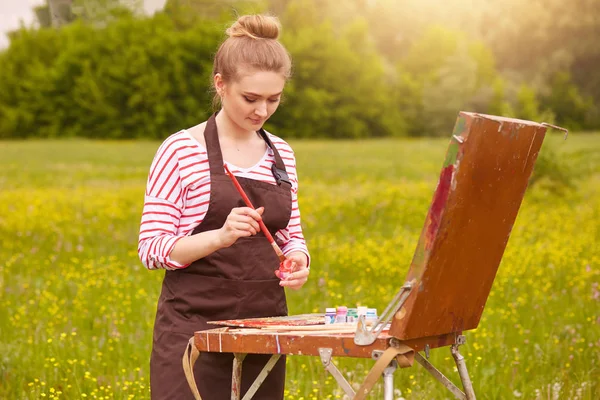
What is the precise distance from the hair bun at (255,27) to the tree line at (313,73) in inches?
1650

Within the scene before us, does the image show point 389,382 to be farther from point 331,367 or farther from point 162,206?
point 162,206

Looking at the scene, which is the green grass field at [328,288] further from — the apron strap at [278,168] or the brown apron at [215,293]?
the apron strap at [278,168]

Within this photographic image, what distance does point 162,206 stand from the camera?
3533 mm

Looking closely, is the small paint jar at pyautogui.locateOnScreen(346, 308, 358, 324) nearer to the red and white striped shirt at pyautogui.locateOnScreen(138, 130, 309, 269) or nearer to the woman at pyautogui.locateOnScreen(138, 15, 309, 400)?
the woman at pyautogui.locateOnScreen(138, 15, 309, 400)

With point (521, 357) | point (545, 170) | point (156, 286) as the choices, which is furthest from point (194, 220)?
point (545, 170)

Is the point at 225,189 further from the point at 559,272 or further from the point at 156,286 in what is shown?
the point at 559,272

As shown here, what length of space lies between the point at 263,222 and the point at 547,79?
1844 inches

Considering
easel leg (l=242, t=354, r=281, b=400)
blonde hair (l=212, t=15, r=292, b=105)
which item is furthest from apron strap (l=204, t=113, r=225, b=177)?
easel leg (l=242, t=354, r=281, b=400)

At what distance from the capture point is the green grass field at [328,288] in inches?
219

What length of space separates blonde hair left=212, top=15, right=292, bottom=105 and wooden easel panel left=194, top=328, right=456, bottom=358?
988 mm

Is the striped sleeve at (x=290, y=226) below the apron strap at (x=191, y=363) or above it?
above

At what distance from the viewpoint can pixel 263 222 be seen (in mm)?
3570

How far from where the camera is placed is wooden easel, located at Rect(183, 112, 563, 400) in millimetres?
2719

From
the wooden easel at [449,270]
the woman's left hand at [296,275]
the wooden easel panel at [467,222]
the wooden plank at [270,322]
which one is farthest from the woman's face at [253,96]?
the wooden easel panel at [467,222]
